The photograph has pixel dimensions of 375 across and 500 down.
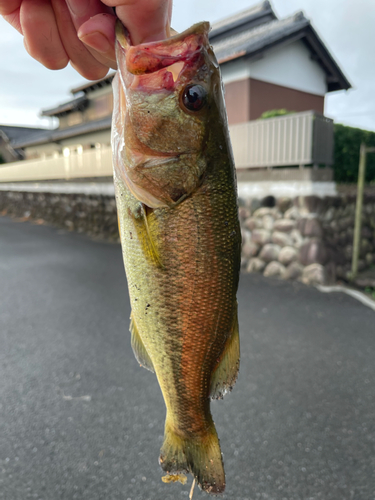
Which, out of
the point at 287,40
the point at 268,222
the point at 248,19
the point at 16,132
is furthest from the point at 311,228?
the point at 16,132

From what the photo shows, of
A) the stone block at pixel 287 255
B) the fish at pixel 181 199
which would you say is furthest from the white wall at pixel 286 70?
the fish at pixel 181 199

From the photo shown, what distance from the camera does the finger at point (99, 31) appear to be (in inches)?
37.9

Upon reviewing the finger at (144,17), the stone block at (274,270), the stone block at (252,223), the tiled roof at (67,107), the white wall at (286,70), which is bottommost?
the stone block at (274,270)

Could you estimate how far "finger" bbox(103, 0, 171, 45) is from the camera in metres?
0.89

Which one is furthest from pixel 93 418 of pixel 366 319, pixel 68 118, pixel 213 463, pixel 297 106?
pixel 68 118

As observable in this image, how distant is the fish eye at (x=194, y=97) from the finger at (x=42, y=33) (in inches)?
19.9

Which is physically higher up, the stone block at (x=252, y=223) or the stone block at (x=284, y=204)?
the stone block at (x=284, y=204)

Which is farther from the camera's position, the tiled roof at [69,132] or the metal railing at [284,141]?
the tiled roof at [69,132]

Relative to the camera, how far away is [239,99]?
12.1 metres

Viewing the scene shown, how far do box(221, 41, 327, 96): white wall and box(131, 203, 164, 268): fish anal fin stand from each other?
472 inches

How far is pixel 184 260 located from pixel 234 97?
12285mm

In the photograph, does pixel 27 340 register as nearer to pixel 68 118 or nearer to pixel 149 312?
pixel 149 312

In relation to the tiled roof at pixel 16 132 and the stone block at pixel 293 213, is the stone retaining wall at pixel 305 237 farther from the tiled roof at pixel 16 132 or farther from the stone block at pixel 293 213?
the tiled roof at pixel 16 132

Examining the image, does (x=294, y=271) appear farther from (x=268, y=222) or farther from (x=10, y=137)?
(x=10, y=137)
